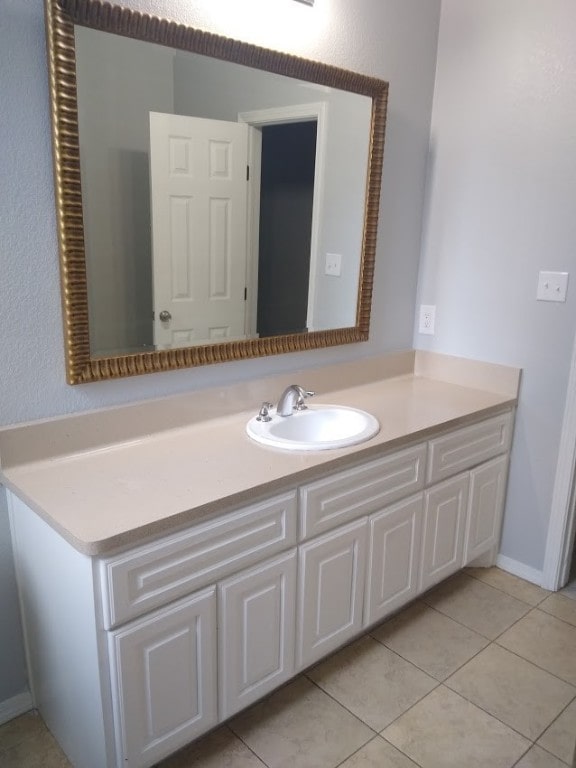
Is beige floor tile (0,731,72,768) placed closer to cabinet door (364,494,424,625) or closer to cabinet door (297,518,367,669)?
cabinet door (297,518,367,669)

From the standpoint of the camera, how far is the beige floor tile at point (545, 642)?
1.96m

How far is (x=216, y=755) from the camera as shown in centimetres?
159

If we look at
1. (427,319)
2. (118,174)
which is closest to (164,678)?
(118,174)

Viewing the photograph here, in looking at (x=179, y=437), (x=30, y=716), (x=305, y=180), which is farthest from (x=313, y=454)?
(x=30, y=716)

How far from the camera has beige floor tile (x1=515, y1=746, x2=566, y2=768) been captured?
158 centimetres

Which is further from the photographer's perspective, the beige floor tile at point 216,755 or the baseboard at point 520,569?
the baseboard at point 520,569

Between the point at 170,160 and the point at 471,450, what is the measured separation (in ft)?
4.60

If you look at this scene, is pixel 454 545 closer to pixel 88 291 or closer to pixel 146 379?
pixel 146 379

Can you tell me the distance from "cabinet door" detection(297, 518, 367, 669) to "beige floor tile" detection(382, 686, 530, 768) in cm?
29

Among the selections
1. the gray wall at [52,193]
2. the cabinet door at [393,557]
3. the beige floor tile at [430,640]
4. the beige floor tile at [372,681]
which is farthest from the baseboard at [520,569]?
the gray wall at [52,193]

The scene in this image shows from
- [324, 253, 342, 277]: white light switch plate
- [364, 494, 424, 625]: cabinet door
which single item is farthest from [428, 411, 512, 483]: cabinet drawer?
[324, 253, 342, 277]: white light switch plate

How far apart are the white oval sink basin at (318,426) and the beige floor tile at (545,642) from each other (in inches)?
36.3

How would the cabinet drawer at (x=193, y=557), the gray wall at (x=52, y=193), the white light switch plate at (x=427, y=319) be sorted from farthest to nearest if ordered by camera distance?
the white light switch plate at (x=427, y=319) → the gray wall at (x=52, y=193) → the cabinet drawer at (x=193, y=557)

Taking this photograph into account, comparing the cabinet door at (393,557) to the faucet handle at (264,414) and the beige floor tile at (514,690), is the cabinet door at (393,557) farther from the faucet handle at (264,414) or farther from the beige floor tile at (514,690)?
the faucet handle at (264,414)
